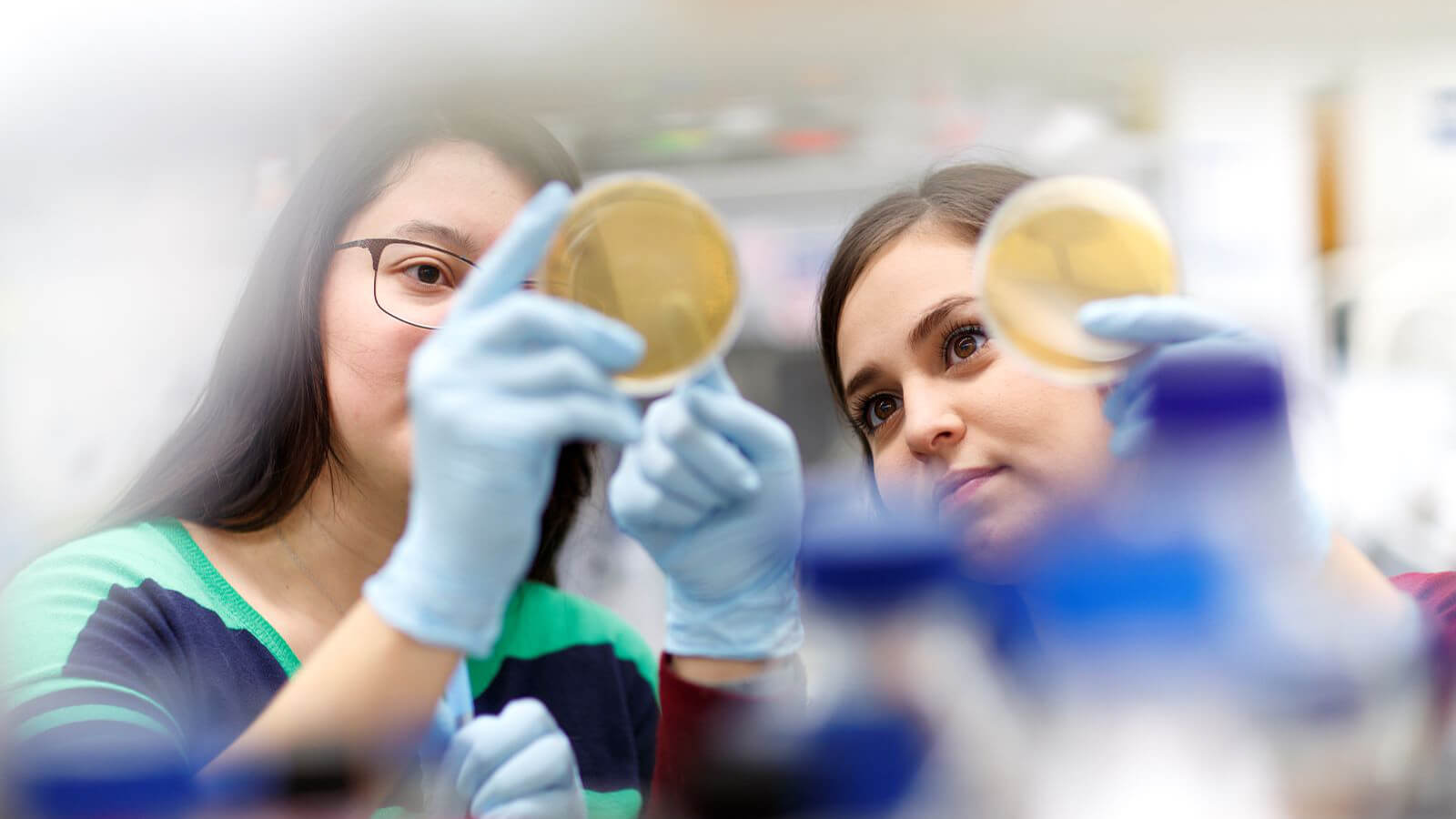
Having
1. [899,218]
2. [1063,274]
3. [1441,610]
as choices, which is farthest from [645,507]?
[1441,610]

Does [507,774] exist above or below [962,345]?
below

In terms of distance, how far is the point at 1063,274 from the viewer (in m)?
0.86

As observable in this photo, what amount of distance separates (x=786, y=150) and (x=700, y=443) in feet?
1.32

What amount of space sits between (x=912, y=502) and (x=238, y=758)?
63 centimetres

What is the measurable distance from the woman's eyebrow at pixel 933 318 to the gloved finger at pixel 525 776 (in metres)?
0.52

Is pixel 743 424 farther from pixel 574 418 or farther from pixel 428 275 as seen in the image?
pixel 428 275

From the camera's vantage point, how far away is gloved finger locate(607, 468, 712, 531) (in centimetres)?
88

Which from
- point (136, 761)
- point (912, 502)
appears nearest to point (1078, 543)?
point (912, 502)

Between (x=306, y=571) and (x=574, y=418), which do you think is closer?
(x=574, y=418)

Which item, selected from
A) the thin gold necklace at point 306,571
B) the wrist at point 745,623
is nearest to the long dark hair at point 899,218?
the wrist at point 745,623

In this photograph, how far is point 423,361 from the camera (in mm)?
761

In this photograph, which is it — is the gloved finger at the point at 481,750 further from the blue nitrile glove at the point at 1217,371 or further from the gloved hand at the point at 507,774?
the blue nitrile glove at the point at 1217,371

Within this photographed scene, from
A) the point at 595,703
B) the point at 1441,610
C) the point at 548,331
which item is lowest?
the point at 595,703

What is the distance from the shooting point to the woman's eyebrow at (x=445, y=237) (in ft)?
3.13
